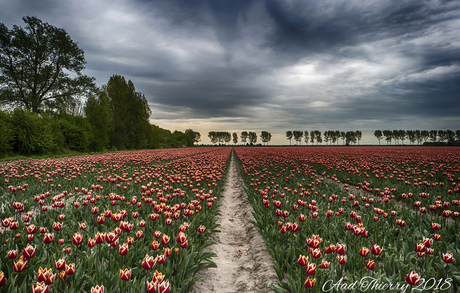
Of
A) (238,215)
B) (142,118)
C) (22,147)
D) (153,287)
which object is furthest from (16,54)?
(153,287)

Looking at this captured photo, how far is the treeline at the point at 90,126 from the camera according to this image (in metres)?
24.2

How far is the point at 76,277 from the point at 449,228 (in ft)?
24.6

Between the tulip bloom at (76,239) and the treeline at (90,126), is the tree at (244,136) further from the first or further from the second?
the tulip bloom at (76,239)

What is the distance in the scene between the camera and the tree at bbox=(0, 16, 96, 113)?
31.2 metres

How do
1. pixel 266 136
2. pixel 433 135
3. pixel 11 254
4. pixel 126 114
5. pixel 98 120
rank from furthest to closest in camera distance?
pixel 266 136 → pixel 433 135 → pixel 126 114 → pixel 98 120 → pixel 11 254

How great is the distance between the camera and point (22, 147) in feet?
79.9

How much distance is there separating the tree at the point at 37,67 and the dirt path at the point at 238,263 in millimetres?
34972

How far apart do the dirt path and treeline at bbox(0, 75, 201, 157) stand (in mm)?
26526

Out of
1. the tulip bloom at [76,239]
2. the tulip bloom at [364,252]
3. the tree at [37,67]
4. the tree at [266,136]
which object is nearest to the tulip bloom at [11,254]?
the tulip bloom at [76,239]

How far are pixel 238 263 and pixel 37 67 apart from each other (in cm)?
4205

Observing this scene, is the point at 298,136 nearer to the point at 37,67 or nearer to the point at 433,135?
the point at 433,135

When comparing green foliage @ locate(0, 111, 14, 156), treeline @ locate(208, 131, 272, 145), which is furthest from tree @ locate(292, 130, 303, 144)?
green foliage @ locate(0, 111, 14, 156)

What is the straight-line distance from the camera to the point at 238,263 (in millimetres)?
4875

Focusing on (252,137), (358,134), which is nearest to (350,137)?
(358,134)
